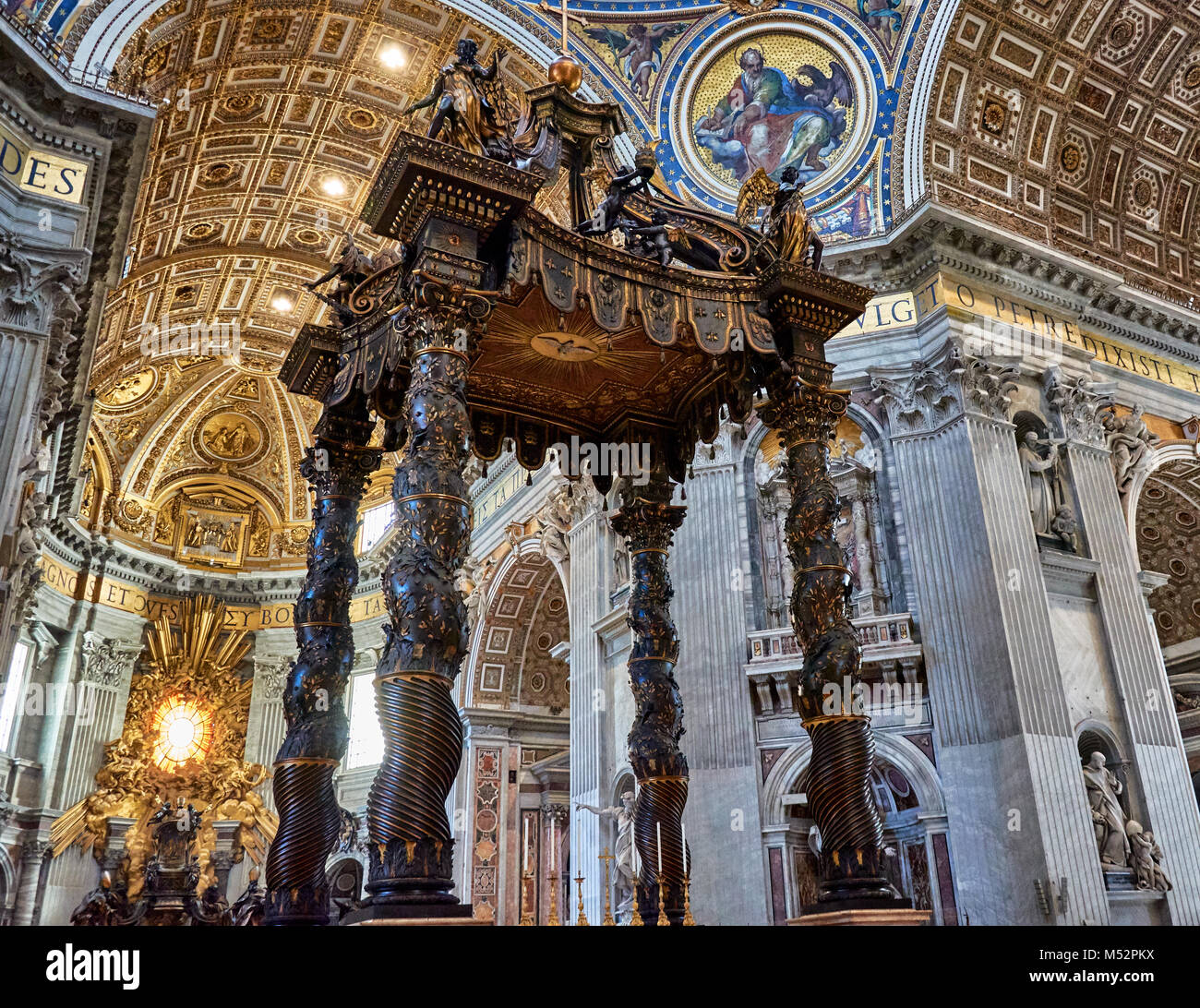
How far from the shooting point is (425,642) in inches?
174

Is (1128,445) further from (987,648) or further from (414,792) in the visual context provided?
(414,792)

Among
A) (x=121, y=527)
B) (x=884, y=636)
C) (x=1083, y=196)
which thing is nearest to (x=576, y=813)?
(x=884, y=636)

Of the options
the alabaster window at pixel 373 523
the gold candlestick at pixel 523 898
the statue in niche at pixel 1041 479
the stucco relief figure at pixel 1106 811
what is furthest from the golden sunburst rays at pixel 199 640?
the stucco relief figure at pixel 1106 811

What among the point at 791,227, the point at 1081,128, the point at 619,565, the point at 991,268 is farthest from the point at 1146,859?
the point at 1081,128

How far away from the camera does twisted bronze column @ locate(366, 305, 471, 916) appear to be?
165 inches

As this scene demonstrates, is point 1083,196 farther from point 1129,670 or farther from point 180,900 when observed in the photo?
point 180,900

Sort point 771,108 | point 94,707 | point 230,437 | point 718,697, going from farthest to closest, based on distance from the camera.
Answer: point 230,437 < point 94,707 < point 771,108 < point 718,697

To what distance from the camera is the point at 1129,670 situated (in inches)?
428

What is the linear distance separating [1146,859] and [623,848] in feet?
17.1

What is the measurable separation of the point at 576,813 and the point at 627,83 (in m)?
9.69

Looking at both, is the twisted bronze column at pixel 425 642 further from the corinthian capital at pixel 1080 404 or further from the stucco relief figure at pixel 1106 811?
the corinthian capital at pixel 1080 404

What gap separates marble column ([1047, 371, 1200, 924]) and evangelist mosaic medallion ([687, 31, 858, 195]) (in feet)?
15.0

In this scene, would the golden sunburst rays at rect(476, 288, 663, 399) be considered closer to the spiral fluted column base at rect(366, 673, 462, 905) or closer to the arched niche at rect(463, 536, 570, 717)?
the spiral fluted column base at rect(366, 673, 462, 905)
